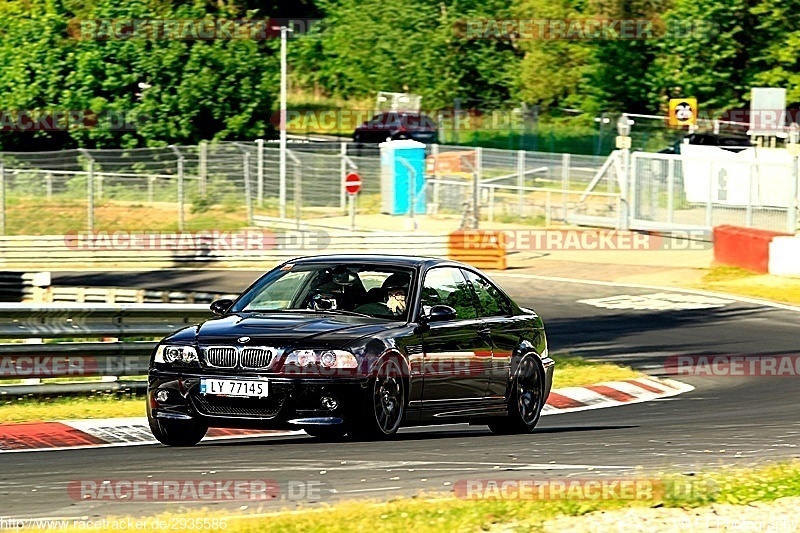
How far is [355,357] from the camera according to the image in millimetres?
10812

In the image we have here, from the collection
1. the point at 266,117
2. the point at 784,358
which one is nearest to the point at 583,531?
the point at 784,358

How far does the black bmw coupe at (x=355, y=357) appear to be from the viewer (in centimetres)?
1079

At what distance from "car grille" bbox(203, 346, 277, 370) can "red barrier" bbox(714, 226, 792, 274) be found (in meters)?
21.2

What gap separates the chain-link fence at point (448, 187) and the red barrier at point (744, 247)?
9.82 feet

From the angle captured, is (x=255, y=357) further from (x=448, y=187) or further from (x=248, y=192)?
(x=448, y=187)

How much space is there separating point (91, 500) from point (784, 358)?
13409 mm

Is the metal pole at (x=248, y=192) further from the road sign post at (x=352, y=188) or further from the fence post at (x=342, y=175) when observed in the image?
the road sign post at (x=352, y=188)

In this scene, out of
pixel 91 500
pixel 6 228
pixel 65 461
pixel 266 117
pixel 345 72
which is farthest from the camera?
pixel 345 72

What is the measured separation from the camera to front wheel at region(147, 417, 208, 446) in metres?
11.2

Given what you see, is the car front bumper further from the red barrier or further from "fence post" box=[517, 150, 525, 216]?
"fence post" box=[517, 150, 525, 216]

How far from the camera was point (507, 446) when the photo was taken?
11.6m

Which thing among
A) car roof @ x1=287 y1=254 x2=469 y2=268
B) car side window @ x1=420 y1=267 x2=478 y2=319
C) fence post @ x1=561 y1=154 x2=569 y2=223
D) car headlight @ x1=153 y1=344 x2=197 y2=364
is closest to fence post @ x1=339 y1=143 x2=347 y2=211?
fence post @ x1=561 y1=154 x2=569 y2=223

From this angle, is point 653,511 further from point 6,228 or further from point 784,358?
point 6,228

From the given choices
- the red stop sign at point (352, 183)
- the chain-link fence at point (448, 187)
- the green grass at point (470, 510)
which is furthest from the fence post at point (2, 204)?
the green grass at point (470, 510)
